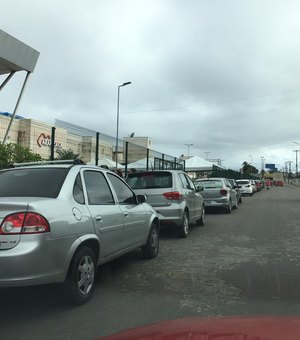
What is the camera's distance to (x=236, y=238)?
35.8 ft

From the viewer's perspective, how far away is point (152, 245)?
26.6ft

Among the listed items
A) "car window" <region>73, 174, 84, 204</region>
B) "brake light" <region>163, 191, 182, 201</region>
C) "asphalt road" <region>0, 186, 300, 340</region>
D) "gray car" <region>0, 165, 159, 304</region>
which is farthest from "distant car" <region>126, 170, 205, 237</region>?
"car window" <region>73, 174, 84, 204</region>

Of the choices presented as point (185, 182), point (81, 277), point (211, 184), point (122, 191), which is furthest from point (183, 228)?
point (211, 184)

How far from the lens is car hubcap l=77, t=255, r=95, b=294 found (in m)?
5.25

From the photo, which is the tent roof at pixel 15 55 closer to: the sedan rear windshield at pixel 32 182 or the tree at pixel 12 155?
the tree at pixel 12 155

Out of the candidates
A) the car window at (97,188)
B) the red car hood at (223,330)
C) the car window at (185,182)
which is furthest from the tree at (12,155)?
the red car hood at (223,330)

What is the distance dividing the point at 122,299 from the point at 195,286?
115 centimetres

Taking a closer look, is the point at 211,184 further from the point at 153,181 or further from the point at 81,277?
the point at 81,277

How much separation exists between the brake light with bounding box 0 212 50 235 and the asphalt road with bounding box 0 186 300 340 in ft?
3.16

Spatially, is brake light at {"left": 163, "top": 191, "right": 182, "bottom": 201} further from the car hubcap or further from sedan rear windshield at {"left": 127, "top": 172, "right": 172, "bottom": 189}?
the car hubcap

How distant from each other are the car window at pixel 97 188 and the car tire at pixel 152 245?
1731 millimetres

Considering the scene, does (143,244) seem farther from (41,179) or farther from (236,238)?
(236,238)

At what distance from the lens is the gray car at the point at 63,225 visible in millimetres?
4492

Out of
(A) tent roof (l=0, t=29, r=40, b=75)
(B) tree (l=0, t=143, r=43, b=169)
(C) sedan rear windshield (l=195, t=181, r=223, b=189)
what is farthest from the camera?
(C) sedan rear windshield (l=195, t=181, r=223, b=189)
